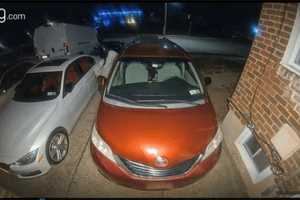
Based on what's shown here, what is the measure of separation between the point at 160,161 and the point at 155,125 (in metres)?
0.60

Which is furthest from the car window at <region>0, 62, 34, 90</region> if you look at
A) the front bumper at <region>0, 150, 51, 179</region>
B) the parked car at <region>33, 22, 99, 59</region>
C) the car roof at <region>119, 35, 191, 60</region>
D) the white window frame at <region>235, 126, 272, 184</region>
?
the white window frame at <region>235, 126, 272, 184</region>

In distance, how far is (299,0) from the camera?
3174 millimetres

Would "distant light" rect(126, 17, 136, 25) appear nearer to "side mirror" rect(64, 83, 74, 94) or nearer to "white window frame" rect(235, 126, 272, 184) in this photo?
"side mirror" rect(64, 83, 74, 94)

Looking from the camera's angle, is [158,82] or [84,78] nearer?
[158,82]

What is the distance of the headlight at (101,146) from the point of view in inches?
126

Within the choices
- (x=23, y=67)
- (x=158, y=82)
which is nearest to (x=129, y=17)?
(x=23, y=67)

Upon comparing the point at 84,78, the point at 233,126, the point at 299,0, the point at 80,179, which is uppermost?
the point at 299,0

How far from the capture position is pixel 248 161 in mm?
4020

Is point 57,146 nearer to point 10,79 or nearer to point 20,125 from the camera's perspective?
point 20,125

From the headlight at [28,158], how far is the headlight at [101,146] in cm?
122

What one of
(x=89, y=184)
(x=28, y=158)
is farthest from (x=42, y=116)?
(x=89, y=184)

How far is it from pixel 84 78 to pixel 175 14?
82.2 ft

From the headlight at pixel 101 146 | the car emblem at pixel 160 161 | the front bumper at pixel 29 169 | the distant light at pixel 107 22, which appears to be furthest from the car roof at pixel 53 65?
the distant light at pixel 107 22

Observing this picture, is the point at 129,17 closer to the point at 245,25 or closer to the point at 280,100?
the point at 245,25
